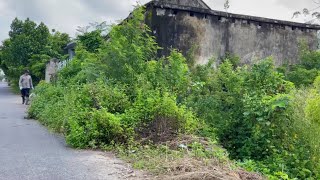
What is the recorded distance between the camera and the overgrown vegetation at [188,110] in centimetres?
762

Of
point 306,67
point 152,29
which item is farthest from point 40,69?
point 306,67

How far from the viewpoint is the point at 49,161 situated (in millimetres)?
6422

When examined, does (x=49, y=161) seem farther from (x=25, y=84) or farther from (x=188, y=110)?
(x=25, y=84)

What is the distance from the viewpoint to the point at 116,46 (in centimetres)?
1030

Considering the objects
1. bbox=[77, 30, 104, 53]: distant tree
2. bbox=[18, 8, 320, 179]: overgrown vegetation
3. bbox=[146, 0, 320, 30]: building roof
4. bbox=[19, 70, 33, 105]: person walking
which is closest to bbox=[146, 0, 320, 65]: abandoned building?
bbox=[146, 0, 320, 30]: building roof

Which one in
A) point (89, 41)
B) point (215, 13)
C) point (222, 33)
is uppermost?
point (215, 13)

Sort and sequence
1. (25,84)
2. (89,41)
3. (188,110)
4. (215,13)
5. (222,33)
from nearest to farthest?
(188,110) < (215,13) < (222,33) < (89,41) < (25,84)

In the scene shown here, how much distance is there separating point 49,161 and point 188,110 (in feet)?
11.6

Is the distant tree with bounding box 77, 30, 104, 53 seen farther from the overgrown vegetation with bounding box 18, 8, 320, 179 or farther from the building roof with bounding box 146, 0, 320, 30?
the overgrown vegetation with bounding box 18, 8, 320, 179

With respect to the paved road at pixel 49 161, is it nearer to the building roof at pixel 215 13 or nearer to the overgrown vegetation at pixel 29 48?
the building roof at pixel 215 13

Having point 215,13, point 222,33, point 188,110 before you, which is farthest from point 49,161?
point 222,33

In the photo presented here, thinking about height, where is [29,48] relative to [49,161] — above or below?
above

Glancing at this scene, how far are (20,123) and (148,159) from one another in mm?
6438

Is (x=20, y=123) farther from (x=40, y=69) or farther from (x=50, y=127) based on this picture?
(x=40, y=69)
